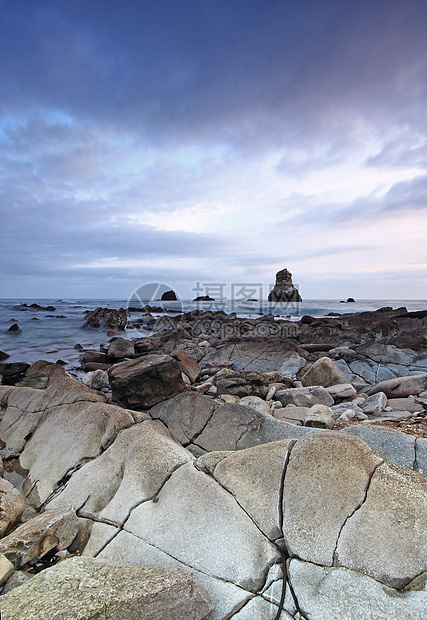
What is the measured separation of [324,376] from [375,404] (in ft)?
7.89

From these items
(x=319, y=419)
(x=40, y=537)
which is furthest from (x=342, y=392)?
(x=40, y=537)

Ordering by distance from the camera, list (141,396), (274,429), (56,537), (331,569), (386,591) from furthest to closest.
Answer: (141,396) → (274,429) → (56,537) → (331,569) → (386,591)

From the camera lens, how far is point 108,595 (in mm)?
2145

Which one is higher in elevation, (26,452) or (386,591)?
(386,591)

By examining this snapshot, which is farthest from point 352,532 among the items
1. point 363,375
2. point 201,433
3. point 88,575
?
point 363,375

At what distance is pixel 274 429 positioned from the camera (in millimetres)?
4938

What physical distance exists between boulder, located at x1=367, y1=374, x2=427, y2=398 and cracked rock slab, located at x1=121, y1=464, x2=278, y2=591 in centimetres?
585

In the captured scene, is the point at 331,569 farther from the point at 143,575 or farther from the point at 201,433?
the point at 201,433

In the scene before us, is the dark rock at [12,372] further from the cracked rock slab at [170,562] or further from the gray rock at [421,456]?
the gray rock at [421,456]

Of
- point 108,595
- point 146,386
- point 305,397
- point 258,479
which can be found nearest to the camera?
point 108,595

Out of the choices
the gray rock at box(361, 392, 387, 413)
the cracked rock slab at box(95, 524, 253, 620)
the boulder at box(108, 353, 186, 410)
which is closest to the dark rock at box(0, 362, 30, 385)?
the boulder at box(108, 353, 186, 410)

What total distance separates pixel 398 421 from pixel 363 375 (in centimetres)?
516

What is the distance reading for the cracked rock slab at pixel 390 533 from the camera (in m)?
2.34

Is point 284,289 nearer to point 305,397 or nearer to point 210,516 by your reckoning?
point 305,397
